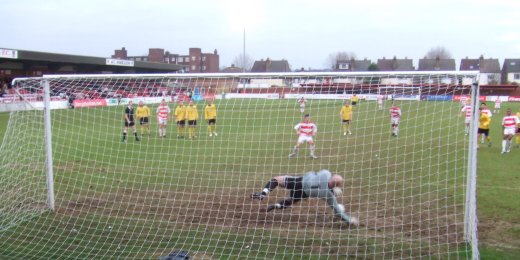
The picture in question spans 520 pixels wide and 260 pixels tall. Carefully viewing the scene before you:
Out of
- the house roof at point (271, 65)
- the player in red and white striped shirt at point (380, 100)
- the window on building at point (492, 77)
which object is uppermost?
the house roof at point (271, 65)

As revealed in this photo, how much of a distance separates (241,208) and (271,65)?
92.1m

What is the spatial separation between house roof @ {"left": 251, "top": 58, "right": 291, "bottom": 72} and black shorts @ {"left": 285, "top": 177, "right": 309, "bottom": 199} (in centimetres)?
9013

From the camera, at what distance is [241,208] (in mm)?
8805

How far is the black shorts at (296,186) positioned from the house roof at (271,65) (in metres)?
90.1

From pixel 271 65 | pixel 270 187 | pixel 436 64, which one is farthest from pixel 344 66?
pixel 270 187

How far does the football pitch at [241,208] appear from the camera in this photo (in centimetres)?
677

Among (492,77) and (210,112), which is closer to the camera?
(210,112)

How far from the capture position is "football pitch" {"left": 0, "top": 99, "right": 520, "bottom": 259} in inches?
267

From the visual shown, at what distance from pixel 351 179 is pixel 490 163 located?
519 centimetres

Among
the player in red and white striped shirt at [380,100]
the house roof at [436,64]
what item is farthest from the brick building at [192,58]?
the player in red and white striped shirt at [380,100]

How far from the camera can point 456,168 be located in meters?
12.0

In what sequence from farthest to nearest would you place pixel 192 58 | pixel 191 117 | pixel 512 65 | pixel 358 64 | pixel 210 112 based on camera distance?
pixel 192 58, pixel 358 64, pixel 512 65, pixel 210 112, pixel 191 117

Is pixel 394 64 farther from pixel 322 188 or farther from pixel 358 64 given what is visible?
pixel 322 188

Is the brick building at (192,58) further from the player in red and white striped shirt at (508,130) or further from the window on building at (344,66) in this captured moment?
the player in red and white striped shirt at (508,130)
